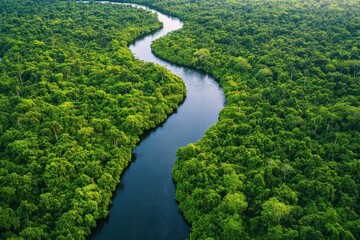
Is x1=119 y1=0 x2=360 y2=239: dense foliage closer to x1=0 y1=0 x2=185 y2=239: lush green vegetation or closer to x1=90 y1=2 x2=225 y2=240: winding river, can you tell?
x1=90 y1=2 x2=225 y2=240: winding river

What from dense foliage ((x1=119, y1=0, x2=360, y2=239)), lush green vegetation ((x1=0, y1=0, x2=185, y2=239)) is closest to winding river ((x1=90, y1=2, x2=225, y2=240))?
lush green vegetation ((x1=0, y1=0, x2=185, y2=239))

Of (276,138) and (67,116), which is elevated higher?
(276,138)

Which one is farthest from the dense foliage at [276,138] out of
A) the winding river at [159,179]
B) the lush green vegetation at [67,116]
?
the lush green vegetation at [67,116]

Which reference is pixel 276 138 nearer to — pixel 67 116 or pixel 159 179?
pixel 159 179

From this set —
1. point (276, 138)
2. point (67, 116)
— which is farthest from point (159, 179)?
point (67, 116)

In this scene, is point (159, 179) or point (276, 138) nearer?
point (159, 179)

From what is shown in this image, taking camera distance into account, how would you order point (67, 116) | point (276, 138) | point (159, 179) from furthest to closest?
point (67, 116)
point (276, 138)
point (159, 179)
